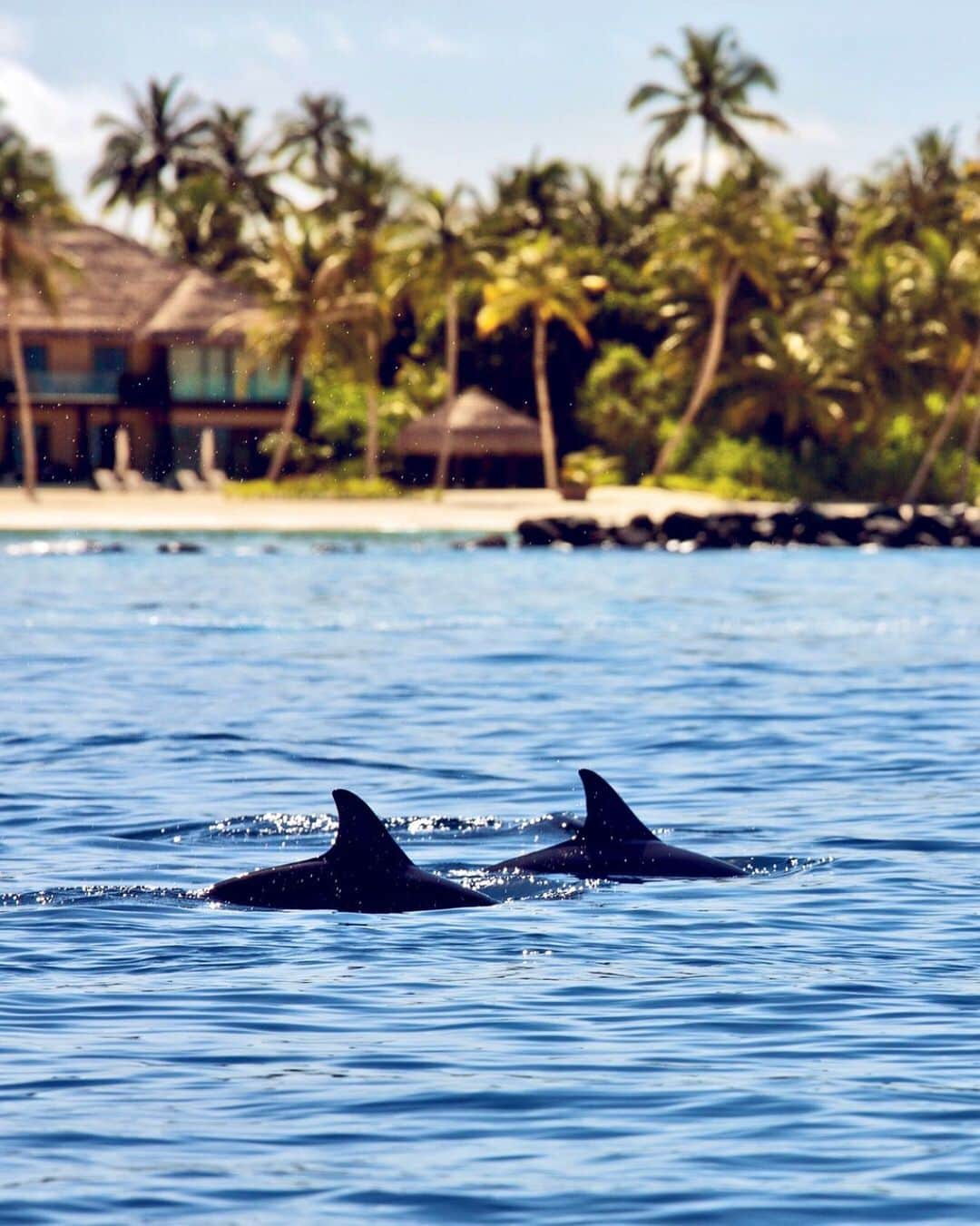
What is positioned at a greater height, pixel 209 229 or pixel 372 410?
pixel 209 229

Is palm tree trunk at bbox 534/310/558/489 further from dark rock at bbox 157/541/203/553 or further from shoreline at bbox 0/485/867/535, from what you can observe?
dark rock at bbox 157/541/203/553

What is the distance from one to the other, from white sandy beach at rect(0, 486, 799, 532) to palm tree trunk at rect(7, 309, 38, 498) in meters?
0.73

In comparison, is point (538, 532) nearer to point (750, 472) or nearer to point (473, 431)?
point (473, 431)

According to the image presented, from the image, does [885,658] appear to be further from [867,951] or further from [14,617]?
[867,951]

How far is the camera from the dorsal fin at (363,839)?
11.8 m

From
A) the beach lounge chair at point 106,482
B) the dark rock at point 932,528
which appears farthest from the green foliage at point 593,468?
the dark rock at point 932,528

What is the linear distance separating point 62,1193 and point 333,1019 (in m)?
2.50

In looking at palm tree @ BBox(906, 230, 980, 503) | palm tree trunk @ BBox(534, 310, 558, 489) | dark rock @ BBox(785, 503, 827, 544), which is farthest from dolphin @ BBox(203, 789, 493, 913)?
palm tree trunk @ BBox(534, 310, 558, 489)

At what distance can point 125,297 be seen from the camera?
88.4m

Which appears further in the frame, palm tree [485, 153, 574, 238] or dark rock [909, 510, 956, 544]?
palm tree [485, 153, 574, 238]

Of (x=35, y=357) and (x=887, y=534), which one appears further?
(x=35, y=357)

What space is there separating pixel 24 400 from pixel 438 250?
14.9 meters

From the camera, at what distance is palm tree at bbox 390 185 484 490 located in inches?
3169

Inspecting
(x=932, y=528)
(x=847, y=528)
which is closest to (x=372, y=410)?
(x=847, y=528)
